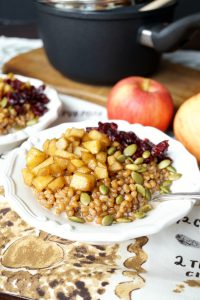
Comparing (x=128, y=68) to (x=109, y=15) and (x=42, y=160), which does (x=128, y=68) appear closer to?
(x=109, y=15)

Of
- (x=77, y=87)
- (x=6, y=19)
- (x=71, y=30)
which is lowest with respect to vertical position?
(x=6, y=19)

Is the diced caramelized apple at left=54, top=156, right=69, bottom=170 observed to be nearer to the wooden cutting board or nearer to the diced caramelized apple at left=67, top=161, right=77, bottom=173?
the diced caramelized apple at left=67, top=161, right=77, bottom=173

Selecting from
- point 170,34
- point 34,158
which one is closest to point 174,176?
point 34,158

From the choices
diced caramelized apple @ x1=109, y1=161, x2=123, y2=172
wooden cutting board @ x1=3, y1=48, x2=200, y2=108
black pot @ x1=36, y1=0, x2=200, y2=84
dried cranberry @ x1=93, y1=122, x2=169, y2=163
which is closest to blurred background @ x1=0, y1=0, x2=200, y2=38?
wooden cutting board @ x1=3, y1=48, x2=200, y2=108

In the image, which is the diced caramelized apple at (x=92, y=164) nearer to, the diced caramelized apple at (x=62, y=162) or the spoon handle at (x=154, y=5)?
the diced caramelized apple at (x=62, y=162)

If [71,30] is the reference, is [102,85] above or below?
below

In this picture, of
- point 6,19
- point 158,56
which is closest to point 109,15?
point 158,56
